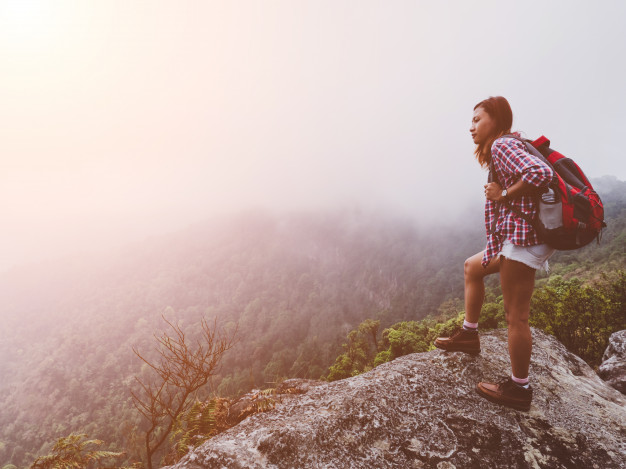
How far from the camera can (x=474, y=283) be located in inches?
114

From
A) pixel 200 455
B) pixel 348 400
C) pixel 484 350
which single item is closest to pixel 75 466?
pixel 200 455

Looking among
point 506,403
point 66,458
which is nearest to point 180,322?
point 66,458

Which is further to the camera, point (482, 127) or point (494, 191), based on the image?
point (482, 127)

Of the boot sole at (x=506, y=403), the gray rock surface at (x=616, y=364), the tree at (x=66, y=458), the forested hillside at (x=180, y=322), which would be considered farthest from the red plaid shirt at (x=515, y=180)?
the forested hillside at (x=180, y=322)

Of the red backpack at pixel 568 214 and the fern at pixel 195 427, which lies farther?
the fern at pixel 195 427

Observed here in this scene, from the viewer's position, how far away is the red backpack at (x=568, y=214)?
1.99 metres

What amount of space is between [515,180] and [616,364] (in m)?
4.25

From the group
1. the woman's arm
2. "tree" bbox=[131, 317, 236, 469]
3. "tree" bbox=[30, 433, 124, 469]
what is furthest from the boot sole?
"tree" bbox=[30, 433, 124, 469]

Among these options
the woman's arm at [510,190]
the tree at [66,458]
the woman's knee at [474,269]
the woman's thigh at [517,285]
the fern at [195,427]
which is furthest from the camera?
the fern at [195,427]

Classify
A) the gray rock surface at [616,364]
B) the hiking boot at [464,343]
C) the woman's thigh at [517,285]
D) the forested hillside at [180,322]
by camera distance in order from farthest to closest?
the forested hillside at [180,322], the gray rock surface at [616,364], the hiking boot at [464,343], the woman's thigh at [517,285]

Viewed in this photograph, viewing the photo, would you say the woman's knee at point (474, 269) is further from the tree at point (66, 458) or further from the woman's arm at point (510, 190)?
the tree at point (66, 458)

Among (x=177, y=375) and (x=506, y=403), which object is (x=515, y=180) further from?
(x=177, y=375)

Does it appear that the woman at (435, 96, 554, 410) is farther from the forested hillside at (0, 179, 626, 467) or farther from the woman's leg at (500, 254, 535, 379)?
the forested hillside at (0, 179, 626, 467)

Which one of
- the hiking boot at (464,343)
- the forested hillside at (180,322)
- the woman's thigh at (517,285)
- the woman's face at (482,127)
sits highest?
the woman's face at (482,127)
